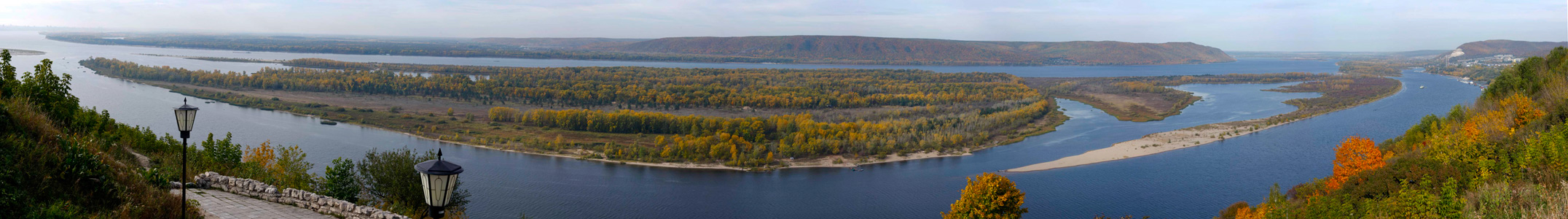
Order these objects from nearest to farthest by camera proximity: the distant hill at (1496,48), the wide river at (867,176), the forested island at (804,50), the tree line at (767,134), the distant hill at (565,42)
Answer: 1. the wide river at (867,176)
2. the tree line at (767,134)
3. the distant hill at (1496,48)
4. the forested island at (804,50)
5. the distant hill at (565,42)

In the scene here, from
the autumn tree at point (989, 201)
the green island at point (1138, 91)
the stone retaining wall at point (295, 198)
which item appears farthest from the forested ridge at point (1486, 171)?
the green island at point (1138, 91)

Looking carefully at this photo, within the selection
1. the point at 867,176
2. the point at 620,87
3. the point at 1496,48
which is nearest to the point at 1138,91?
the point at 620,87

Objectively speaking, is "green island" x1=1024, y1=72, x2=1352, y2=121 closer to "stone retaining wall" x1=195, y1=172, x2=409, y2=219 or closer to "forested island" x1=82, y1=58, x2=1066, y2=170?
"forested island" x1=82, y1=58, x2=1066, y2=170

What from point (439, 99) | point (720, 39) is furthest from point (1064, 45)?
point (439, 99)

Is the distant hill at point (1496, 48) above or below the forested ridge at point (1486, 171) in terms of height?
above

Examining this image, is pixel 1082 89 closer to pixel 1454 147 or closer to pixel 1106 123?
pixel 1106 123

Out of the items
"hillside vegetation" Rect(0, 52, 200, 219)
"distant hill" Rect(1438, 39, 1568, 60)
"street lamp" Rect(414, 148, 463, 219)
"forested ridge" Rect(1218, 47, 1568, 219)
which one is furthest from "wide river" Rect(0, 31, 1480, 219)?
"distant hill" Rect(1438, 39, 1568, 60)

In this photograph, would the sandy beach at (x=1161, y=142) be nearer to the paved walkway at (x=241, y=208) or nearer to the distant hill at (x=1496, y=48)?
the paved walkway at (x=241, y=208)

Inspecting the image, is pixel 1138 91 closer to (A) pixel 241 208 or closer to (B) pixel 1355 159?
(B) pixel 1355 159

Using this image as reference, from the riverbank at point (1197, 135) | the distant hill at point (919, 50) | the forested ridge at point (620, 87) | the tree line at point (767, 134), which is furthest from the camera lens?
the distant hill at point (919, 50)
